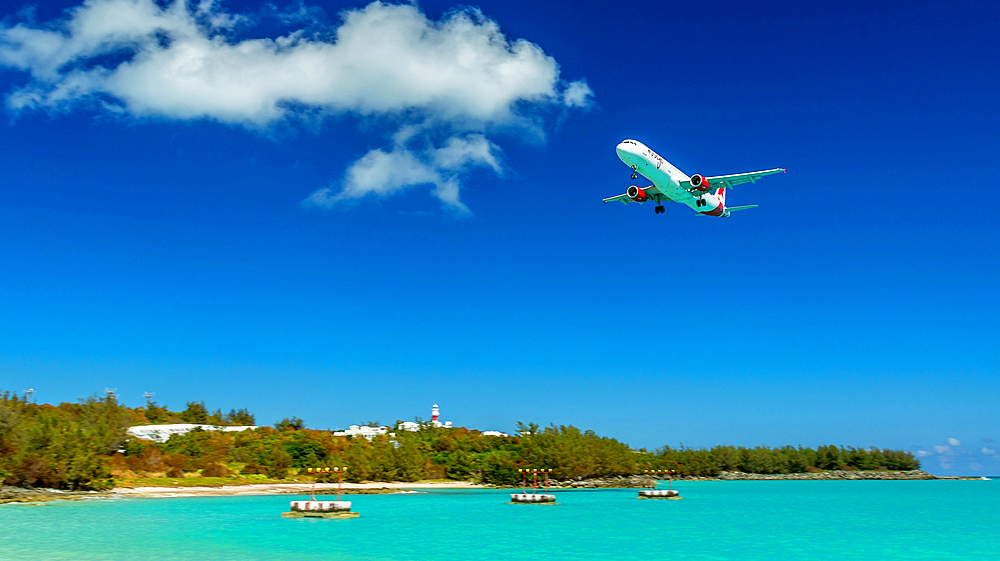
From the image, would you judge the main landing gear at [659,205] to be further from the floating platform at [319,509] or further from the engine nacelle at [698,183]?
the floating platform at [319,509]

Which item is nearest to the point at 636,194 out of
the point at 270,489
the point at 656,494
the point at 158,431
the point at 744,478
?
the point at 656,494

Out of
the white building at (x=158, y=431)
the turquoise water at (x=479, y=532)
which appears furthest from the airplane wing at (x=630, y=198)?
the white building at (x=158, y=431)

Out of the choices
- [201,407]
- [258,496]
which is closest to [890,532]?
[258,496]

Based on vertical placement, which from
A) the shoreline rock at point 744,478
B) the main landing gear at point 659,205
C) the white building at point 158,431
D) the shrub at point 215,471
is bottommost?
the shoreline rock at point 744,478

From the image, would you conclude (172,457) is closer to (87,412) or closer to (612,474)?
(87,412)

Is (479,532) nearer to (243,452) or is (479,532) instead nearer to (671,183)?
(671,183)

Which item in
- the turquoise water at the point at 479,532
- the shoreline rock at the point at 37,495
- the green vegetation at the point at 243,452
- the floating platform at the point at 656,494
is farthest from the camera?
the floating platform at the point at 656,494
